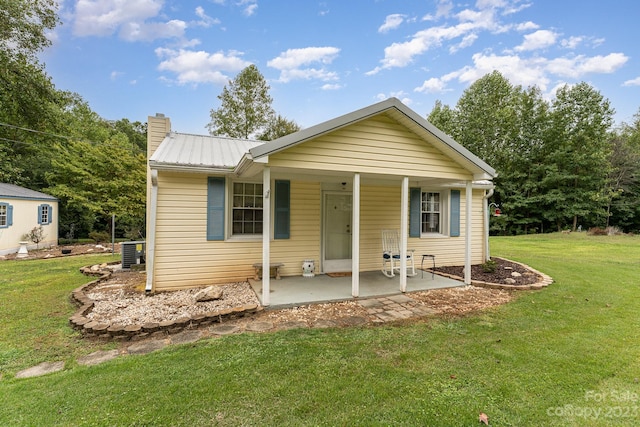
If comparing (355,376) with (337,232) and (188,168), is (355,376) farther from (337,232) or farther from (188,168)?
(188,168)

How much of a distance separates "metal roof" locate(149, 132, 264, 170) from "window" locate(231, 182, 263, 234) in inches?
25.8

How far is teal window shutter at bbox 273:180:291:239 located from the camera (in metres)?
6.28

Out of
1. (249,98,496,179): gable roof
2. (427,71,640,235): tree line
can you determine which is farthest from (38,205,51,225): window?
(427,71,640,235): tree line

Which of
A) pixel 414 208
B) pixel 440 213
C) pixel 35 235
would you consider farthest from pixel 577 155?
pixel 35 235

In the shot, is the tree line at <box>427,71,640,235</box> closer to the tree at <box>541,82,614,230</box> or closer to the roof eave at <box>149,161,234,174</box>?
the tree at <box>541,82,614,230</box>

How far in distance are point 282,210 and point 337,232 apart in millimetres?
1596

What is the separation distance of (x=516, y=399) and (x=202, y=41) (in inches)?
542

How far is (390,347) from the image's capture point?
3.27 meters

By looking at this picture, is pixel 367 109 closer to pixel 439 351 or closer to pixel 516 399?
pixel 439 351

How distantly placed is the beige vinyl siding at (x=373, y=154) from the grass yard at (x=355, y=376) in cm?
269

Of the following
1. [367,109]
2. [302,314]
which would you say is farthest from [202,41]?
[302,314]

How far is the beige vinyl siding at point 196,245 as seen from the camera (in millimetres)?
5570

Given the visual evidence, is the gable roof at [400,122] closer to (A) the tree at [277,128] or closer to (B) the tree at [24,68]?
(A) the tree at [277,128]

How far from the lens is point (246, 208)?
6.41 meters
